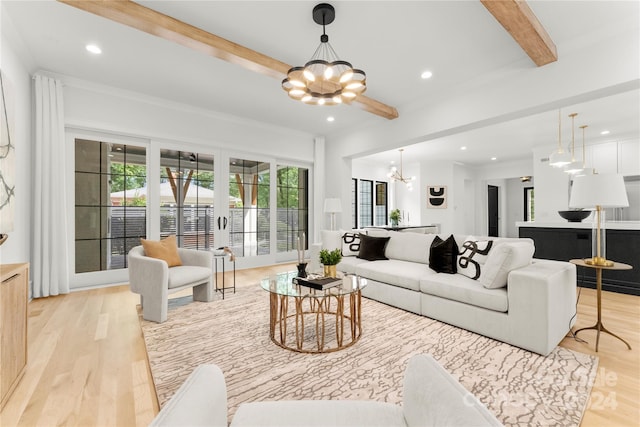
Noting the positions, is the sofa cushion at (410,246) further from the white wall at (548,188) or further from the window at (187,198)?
the white wall at (548,188)

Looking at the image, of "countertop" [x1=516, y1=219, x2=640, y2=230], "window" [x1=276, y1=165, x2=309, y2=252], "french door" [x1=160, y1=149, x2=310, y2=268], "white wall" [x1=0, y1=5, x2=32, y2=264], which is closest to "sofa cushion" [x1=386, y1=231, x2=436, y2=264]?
"french door" [x1=160, y1=149, x2=310, y2=268]

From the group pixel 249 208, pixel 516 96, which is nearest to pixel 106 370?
pixel 249 208

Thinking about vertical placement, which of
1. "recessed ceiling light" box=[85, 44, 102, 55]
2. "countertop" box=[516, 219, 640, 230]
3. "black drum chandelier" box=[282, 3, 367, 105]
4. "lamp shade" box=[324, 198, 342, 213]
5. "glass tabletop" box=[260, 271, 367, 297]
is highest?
"recessed ceiling light" box=[85, 44, 102, 55]

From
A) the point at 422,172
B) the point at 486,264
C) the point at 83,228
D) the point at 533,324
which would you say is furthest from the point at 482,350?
the point at 422,172

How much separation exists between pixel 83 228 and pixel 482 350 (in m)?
4.95

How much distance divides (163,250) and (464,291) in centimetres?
315

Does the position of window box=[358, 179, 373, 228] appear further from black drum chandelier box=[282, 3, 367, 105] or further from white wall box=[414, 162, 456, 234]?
black drum chandelier box=[282, 3, 367, 105]

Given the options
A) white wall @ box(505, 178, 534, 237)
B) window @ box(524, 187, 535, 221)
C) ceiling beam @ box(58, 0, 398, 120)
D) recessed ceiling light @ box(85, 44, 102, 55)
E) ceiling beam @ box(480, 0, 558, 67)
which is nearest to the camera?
ceiling beam @ box(480, 0, 558, 67)

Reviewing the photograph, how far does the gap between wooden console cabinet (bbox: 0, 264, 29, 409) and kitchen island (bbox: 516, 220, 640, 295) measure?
617 centimetres

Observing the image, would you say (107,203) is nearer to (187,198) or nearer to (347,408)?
(187,198)

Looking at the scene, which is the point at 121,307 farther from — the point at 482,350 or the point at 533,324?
the point at 533,324

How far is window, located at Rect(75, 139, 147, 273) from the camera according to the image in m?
3.97

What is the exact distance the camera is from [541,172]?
258 inches

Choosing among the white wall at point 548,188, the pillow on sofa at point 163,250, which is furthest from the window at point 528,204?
the pillow on sofa at point 163,250
